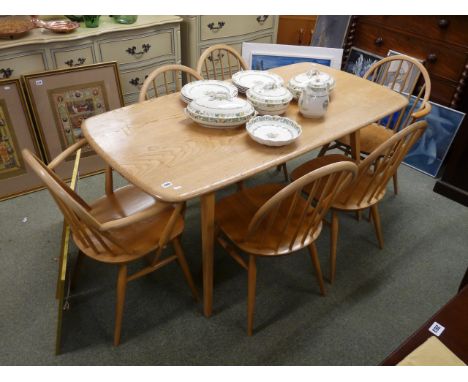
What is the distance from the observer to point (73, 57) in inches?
93.2

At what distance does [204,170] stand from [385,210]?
4.78 feet

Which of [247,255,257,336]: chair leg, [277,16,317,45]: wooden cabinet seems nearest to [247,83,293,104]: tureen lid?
[247,255,257,336]: chair leg

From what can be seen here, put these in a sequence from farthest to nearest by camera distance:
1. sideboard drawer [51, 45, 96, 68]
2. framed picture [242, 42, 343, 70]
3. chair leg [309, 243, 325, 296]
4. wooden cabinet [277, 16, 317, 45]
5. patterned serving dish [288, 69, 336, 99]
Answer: wooden cabinet [277, 16, 317, 45]
framed picture [242, 42, 343, 70]
sideboard drawer [51, 45, 96, 68]
patterned serving dish [288, 69, 336, 99]
chair leg [309, 243, 325, 296]

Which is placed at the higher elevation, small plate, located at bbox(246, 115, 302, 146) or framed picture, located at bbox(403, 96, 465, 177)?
small plate, located at bbox(246, 115, 302, 146)

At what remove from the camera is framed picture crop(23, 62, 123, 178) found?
2.26 meters

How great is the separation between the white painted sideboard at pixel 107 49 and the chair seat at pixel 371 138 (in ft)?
4.59

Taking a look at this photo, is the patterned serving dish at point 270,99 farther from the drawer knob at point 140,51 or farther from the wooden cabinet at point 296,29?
the wooden cabinet at point 296,29

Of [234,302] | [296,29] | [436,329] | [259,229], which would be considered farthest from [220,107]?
[296,29]

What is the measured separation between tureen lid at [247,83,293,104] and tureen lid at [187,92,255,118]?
77 mm

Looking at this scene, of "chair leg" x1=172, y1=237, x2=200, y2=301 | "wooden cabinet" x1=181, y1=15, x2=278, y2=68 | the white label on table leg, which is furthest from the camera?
"wooden cabinet" x1=181, y1=15, x2=278, y2=68

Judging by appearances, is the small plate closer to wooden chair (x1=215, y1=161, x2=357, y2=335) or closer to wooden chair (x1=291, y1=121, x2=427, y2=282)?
wooden chair (x1=215, y1=161, x2=357, y2=335)

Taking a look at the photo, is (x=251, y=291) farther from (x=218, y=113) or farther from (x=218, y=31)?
(x=218, y=31)

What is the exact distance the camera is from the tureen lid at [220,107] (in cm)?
155

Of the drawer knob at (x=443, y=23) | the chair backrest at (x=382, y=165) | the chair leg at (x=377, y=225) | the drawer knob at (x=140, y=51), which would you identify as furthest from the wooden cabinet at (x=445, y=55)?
the drawer knob at (x=140, y=51)
